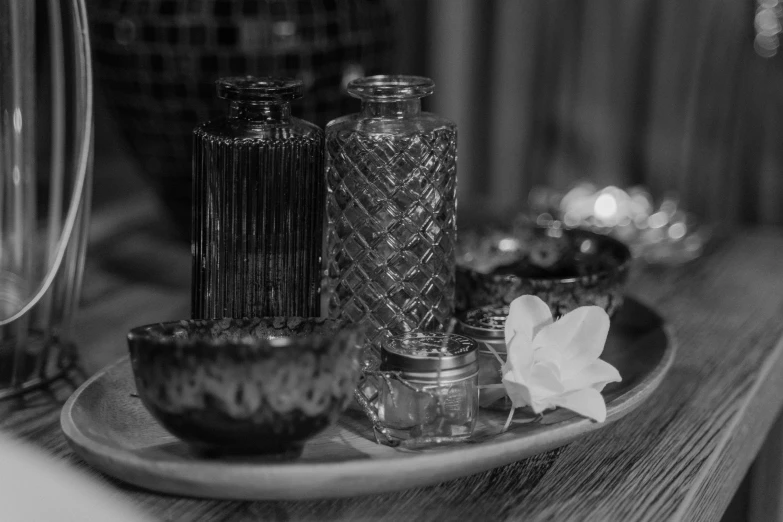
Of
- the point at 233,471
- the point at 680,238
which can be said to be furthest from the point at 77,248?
the point at 680,238

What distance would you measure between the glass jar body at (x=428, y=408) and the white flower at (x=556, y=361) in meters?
0.02

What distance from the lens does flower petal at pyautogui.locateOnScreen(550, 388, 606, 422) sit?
389 mm

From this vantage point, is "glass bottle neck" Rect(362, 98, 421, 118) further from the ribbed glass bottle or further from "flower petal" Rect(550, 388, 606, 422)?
"flower petal" Rect(550, 388, 606, 422)

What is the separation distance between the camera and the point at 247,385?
0.34 metres

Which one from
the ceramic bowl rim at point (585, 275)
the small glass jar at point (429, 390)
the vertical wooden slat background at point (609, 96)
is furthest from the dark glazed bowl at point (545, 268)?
the vertical wooden slat background at point (609, 96)

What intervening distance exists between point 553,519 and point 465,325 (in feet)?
0.40

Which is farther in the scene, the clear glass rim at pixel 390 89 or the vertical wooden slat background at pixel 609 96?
the vertical wooden slat background at pixel 609 96

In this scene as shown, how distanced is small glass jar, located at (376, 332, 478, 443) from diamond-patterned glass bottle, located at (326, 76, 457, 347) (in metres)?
0.05

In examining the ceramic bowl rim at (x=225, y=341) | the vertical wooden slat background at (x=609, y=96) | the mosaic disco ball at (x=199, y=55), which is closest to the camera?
the ceramic bowl rim at (x=225, y=341)

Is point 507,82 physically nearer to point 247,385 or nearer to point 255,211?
point 255,211

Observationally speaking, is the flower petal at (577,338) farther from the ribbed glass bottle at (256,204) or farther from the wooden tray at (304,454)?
the ribbed glass bottle at (256,204)

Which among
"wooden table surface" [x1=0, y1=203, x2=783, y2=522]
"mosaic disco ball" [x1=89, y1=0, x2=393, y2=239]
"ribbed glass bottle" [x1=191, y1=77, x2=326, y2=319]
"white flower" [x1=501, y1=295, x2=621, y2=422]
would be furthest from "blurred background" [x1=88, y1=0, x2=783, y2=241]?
"white flower" [x1=501, y1=295, x2=621, y2=422]

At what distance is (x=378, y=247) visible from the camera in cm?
44

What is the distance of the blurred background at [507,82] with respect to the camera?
0.66 m
